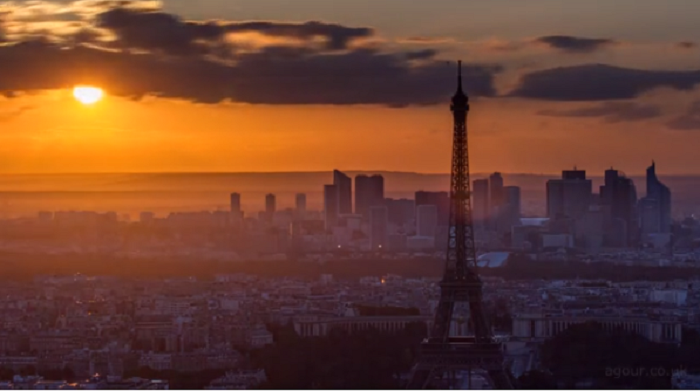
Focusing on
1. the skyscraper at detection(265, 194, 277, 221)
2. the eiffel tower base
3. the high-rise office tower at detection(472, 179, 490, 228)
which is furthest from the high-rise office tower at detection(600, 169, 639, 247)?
the eiffel tower base

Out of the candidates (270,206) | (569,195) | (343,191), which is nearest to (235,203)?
(270,206)

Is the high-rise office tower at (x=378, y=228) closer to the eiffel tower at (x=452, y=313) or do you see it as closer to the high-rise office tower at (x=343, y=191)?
the high-rise office tower at (x=343, y=191)

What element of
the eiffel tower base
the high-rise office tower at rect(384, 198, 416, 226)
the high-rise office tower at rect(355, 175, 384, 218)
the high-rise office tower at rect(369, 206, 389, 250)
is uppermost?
the high-rise office tower at rect(355, 175, 384, 218)

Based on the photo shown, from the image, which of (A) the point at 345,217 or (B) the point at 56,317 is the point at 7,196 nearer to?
(B) the point at 56,317

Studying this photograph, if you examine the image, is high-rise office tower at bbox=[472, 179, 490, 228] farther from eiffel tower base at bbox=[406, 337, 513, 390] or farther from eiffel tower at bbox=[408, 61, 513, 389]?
eiffel tower base at bbox=[406, 337, 513, 390]

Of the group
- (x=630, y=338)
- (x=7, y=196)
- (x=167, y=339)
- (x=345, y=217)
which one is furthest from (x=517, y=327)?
(x=345, y=217)

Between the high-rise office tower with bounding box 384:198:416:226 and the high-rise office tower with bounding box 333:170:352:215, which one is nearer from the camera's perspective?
the high-rise office tower with bounding box 333:170:352:215
